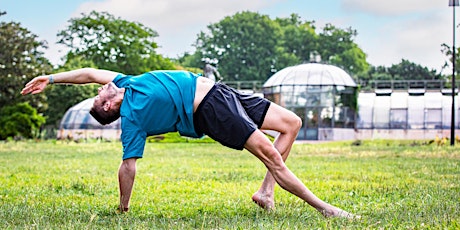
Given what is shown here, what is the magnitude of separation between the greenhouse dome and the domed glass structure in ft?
31.9

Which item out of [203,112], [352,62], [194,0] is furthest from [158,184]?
[352,62]

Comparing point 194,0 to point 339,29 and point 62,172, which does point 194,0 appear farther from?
point 62,172

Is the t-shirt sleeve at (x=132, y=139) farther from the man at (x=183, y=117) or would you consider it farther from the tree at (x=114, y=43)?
the tree at (x=114, y=43)

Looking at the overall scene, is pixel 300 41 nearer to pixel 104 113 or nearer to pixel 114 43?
pixel 114 43

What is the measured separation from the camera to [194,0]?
6066 centimetres

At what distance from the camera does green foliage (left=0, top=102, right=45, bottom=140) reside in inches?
1415

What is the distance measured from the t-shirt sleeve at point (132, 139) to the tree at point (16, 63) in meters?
35.1

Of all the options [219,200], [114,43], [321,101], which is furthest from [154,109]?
[114,43]

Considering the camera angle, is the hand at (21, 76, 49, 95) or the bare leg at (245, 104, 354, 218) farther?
the hand at (21, 76, 49, 95)

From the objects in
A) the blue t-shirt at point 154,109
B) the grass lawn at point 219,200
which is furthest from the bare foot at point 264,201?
the blue t-shirt at point 154,109

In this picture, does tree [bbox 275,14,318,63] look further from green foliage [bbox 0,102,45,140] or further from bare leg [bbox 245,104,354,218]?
bare leg [bbox 245,104,354,218]

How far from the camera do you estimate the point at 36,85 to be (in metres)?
5.53

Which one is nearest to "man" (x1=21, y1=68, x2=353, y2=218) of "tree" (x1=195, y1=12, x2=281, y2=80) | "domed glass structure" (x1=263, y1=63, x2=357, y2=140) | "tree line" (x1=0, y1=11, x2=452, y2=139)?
"tree line" (x1=0, y1=11, x2=452, y2=139)

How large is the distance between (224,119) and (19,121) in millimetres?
32791
